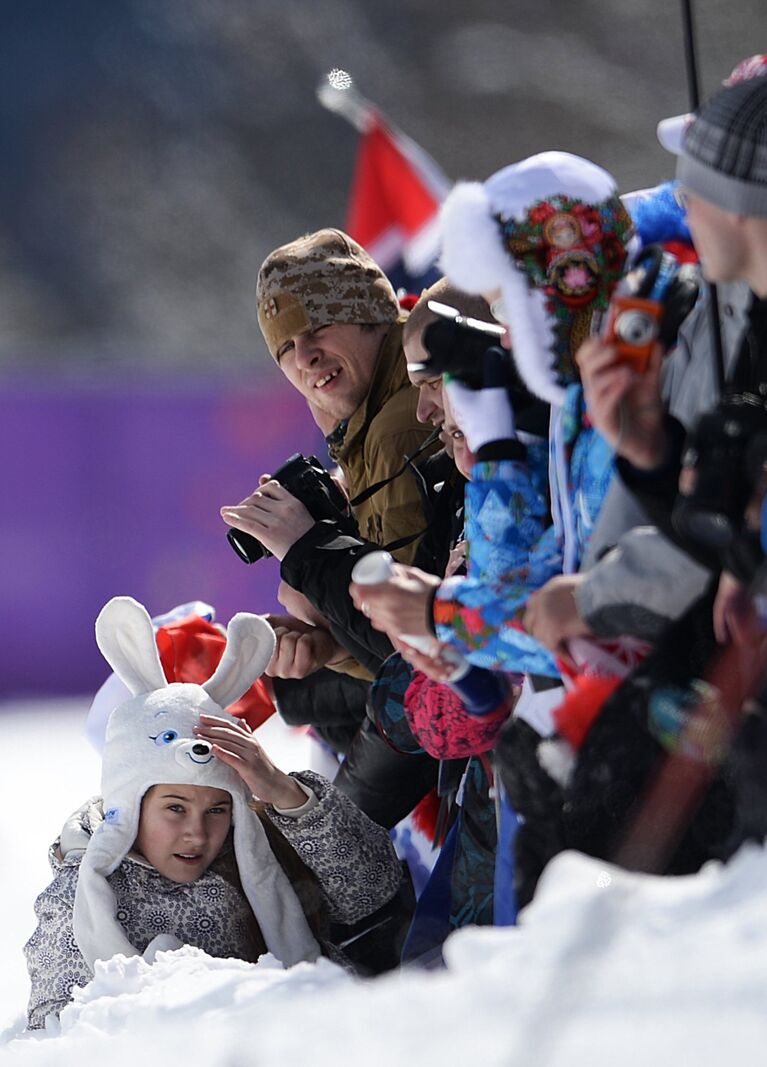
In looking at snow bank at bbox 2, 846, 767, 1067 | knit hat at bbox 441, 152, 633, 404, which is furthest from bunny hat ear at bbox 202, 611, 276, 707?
snow bank at bbox 2, 846, 767, 1067

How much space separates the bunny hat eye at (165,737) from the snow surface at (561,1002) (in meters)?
0.84

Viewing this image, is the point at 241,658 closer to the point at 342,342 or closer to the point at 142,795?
the point at 142,795

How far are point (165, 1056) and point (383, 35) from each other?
16.4 meters

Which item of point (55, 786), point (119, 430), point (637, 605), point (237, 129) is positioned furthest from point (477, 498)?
point (237, 129)

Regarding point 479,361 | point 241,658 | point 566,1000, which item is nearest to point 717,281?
point 479,361

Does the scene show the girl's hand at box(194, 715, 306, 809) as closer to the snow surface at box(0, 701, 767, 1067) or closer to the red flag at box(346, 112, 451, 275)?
the snow surface at box(0, 701, 767, 1067)

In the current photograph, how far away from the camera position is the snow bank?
1.41 m

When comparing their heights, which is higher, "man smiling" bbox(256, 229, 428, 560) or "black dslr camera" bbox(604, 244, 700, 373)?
"man smiling" bbox(256, 229, 428, 560)

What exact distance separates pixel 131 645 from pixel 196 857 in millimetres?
430

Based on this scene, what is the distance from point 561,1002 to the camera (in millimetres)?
1492

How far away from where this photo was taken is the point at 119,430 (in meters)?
6.66

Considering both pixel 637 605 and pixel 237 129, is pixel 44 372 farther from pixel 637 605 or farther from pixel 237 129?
pixel 237 129

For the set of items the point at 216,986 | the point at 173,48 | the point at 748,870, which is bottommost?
the point at 216,986

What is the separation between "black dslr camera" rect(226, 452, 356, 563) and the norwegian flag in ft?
12.1
